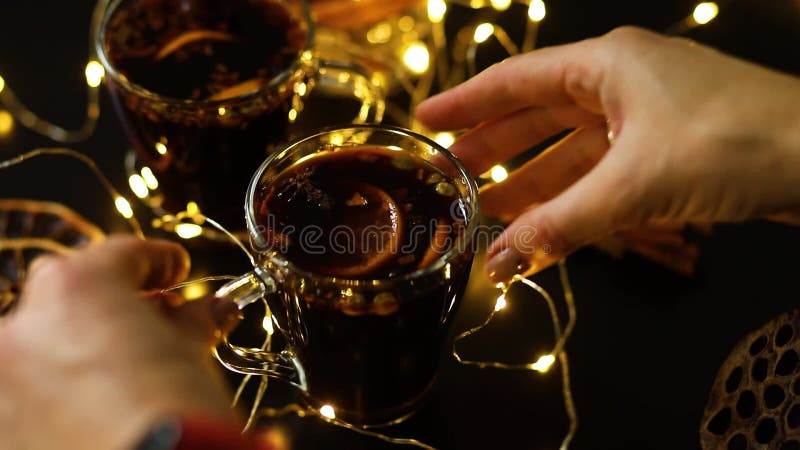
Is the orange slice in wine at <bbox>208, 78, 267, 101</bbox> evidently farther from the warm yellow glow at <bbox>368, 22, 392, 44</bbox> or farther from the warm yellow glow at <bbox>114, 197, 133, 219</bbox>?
the warm yellow glow at <bbox>368, 22, 392, 44</bbox>

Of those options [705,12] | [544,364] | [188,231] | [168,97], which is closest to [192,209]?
[188,231]

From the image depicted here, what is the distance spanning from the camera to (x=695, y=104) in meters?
0.67

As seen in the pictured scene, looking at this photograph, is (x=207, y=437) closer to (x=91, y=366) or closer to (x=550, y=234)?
(x=91, y=366)

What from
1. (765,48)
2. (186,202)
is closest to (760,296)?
(765,48)

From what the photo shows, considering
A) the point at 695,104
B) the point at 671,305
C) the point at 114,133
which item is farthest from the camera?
the point at 114,133

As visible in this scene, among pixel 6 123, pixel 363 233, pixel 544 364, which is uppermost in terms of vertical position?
pixel 6 123

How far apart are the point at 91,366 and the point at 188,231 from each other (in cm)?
49

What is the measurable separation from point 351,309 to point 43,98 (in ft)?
2.16

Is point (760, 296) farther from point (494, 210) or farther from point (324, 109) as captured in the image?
point (324, 109)

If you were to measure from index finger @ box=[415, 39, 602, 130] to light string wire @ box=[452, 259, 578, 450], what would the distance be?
199mm

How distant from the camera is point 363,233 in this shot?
2.42 ft

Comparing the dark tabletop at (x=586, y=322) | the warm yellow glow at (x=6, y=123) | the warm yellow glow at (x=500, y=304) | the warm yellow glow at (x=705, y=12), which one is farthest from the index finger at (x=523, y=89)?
the warm yellow glow at (x=6, y=123)

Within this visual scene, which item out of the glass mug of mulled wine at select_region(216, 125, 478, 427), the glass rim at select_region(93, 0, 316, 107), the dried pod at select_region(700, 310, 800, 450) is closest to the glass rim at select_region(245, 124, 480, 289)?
the glass mug of mulled wine at select_region(216, 125, 478, 427)

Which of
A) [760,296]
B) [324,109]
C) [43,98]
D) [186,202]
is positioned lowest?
[760,296]
